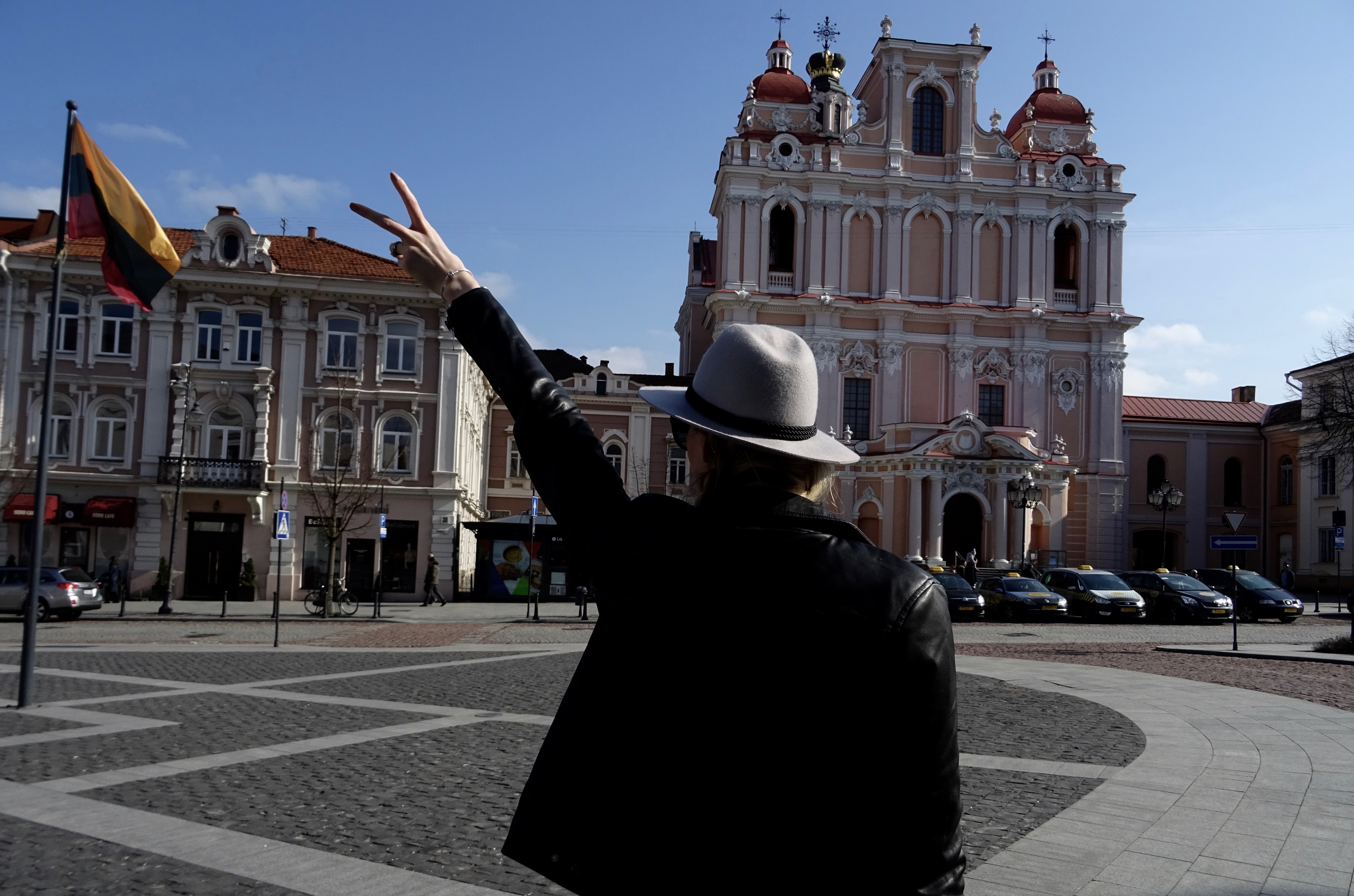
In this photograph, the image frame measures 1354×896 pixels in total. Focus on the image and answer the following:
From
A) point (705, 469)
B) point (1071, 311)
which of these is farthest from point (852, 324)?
point (705, 469)

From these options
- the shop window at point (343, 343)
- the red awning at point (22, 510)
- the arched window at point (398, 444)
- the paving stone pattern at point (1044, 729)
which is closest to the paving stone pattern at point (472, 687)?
the paving stone pattern at point (1044, 729)

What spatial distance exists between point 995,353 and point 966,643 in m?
35.5

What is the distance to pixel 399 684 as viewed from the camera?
14969 mm

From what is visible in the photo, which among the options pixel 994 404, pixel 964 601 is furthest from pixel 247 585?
pixel 994 404

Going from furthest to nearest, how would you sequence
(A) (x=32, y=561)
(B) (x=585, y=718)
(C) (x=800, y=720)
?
(A) (x=32, y=561)
(B) (x=585, y=718)
(C) (x=800, y=720)

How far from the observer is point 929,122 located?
59000 millimetres

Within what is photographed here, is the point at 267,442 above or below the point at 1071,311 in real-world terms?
below

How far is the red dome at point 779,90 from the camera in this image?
201 feet

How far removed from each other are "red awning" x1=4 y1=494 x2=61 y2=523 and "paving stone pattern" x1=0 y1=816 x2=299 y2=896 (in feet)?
116

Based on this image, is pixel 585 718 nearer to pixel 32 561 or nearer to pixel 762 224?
pixel 32 561

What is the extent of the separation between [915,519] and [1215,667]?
101 feet

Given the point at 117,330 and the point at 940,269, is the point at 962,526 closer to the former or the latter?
the point at 940,269

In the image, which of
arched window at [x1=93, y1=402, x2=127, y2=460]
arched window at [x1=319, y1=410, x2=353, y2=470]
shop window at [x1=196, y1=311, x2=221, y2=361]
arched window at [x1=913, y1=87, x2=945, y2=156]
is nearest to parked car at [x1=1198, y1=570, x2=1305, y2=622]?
arched window at [x1=319, y1=410, x2=353, y2=470]

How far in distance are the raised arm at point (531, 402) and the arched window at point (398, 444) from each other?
38906 mm
